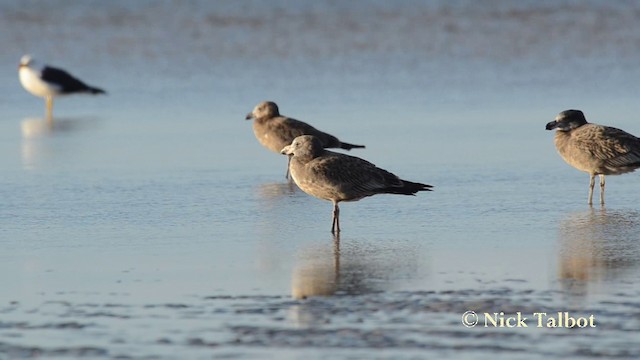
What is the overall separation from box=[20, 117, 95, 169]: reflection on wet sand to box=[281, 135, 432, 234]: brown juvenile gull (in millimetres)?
3370

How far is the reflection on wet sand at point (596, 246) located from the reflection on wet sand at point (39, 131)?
4743 mm

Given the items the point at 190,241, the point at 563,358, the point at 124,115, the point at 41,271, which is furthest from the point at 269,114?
the point at 563,358

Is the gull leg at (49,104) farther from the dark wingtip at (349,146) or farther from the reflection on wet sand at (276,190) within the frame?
the reflection on wet sand at (276,190)

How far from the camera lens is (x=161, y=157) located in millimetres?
11367

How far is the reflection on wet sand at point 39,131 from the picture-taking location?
11547 mm

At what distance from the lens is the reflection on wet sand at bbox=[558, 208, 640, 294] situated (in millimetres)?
6672

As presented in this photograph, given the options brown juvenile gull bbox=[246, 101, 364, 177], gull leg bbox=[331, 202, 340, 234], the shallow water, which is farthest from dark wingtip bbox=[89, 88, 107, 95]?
gull leg bbox=[331, 202, 340, 234]

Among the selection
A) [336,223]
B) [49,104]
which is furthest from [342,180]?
[49,104]

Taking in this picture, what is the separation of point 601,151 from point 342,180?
216cm

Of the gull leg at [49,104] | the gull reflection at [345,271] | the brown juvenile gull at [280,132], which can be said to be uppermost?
the gull leg at [49,104]

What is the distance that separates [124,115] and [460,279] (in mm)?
8002

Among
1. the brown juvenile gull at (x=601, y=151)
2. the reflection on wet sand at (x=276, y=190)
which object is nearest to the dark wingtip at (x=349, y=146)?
the reflection on wet sand at (x=276, y=190)

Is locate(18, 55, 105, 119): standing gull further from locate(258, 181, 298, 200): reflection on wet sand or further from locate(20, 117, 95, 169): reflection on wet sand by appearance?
locate(258, 181, 298, 200): reflection on wet sand

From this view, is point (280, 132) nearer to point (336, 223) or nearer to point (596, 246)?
point (336, 223)
